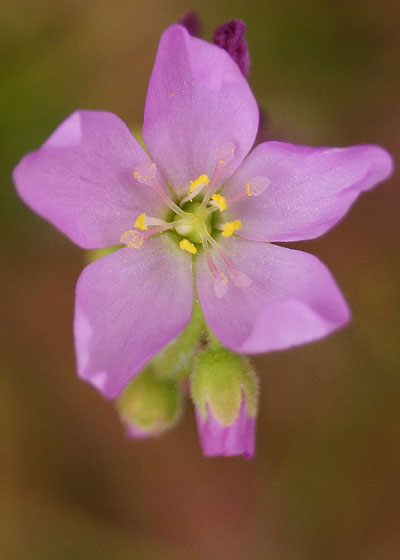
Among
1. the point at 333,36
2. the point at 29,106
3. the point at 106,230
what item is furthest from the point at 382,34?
the point at 106,230

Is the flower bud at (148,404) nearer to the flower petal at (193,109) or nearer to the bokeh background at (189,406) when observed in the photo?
the flower petal at (193,109)

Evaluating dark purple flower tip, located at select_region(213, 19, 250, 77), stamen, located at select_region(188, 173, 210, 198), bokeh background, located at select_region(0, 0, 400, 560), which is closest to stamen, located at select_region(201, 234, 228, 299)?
stamen, located at select_region(188, 173, 210, 198)

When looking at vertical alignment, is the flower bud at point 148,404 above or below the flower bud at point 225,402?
below

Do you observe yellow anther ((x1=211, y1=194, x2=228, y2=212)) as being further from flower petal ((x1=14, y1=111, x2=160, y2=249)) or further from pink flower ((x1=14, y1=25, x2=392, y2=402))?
flower petal ((x1=14, y1=111, x2=160, y2=249))

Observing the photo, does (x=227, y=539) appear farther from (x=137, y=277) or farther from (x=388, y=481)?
(x=137, y=277)

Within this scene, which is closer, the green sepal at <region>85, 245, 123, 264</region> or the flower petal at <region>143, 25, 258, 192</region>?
the flower petal at <region>143, 25, 258, 192</region>

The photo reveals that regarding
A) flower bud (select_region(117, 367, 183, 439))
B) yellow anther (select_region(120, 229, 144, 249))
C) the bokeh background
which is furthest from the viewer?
the bokeh background

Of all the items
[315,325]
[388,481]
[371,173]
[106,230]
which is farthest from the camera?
[388,481]

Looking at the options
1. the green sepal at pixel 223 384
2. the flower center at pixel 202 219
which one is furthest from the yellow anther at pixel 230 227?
the green sepal at pixel 223 384
